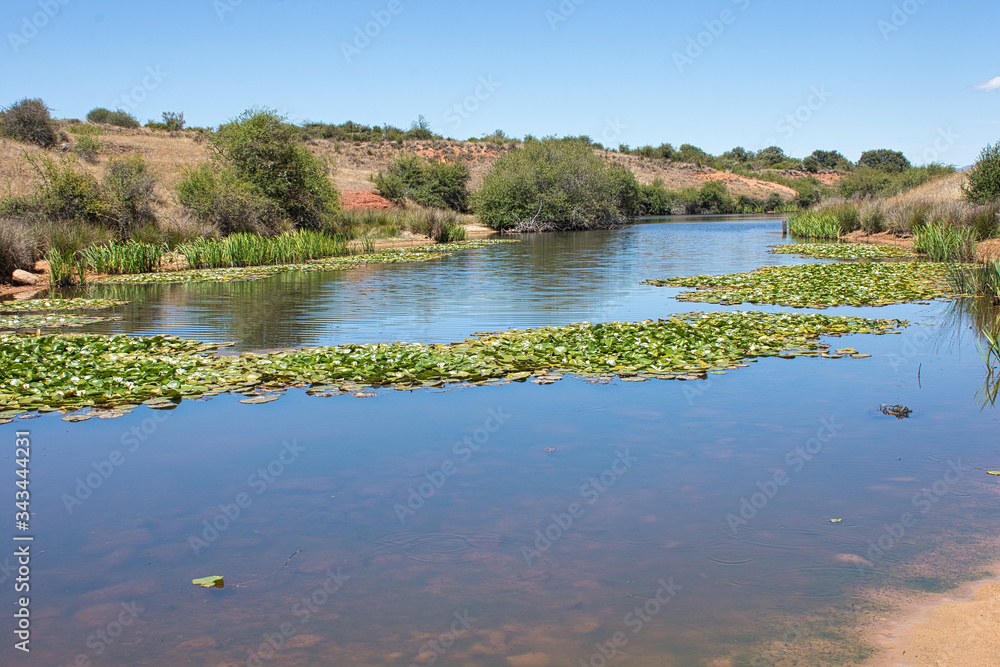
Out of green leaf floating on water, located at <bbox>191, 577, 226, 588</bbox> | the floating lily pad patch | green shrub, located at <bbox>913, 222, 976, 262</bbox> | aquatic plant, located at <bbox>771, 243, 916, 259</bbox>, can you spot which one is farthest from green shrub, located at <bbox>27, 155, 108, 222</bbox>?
green shrub, located at <bbox>913, 222, 976, 262</bbox>

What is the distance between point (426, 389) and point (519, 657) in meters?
5.81

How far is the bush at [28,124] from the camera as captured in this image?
51.3 m

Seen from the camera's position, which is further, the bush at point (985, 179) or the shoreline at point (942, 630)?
the bush at point (985, 179)

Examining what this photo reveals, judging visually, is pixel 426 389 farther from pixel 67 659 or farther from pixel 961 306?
pixel 961 306

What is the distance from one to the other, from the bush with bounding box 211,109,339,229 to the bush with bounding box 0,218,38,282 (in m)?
12.9

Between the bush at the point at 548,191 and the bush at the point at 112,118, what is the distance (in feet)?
120

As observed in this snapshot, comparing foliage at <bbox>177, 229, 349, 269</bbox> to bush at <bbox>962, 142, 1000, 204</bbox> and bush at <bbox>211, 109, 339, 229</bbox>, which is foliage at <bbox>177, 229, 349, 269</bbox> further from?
bush at <bbox>962, 142, 1000, 204</bbox>

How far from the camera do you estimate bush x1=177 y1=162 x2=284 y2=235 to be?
31.2 m

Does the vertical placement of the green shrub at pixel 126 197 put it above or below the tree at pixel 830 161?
below

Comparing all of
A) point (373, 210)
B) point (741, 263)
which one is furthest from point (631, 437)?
point (373, 210)

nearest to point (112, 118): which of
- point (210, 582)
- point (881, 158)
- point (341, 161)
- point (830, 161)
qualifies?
point (341, 161)

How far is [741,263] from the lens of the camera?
27.4 m

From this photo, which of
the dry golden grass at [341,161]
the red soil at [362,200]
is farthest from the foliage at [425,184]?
the red soil at [362,200]

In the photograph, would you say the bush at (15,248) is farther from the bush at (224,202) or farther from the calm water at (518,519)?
the calm water at (518,519)
